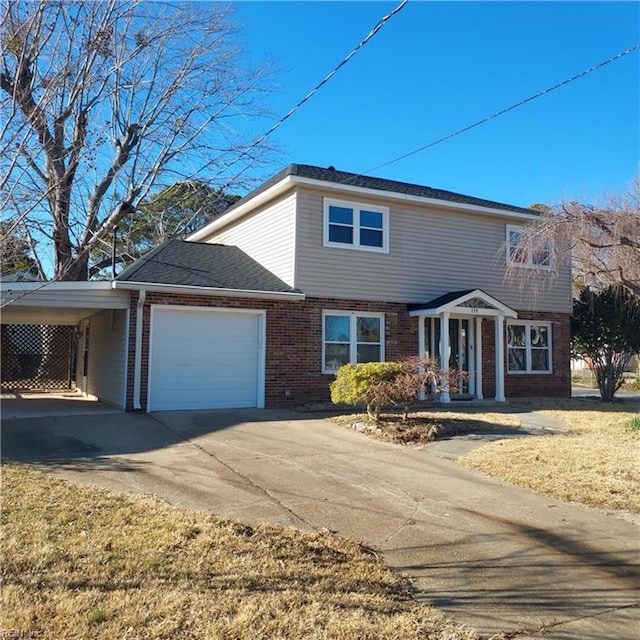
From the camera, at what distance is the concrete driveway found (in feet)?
12.9

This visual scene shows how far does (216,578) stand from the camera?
3.96 metres

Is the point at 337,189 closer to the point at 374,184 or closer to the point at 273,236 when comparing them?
the point at 374,184

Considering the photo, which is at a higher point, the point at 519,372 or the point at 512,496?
the point at 519,372

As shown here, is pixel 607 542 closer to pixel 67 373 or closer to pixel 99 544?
pixel 99 544

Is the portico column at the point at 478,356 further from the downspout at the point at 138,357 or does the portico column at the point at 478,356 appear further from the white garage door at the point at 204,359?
the downspout at the point at 138,357

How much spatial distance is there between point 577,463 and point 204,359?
812 centimetres

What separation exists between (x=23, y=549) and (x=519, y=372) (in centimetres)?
1550

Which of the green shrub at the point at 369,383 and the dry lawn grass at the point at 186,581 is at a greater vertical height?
the green shrub at the point at 369,383

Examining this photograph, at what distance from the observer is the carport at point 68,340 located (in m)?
11.6

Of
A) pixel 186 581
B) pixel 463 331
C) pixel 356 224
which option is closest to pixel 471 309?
pixel 463 331

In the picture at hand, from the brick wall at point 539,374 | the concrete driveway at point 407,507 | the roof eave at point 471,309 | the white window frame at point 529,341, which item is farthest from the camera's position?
the white window frame at point 529,341

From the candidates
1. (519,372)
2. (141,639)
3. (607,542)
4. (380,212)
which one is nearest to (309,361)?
(380,212)

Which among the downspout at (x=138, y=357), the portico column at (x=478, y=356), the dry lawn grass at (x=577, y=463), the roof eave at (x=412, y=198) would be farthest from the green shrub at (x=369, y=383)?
the portico column at (x=478, y=356)

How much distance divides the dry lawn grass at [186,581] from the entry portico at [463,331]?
10706 millimetres
